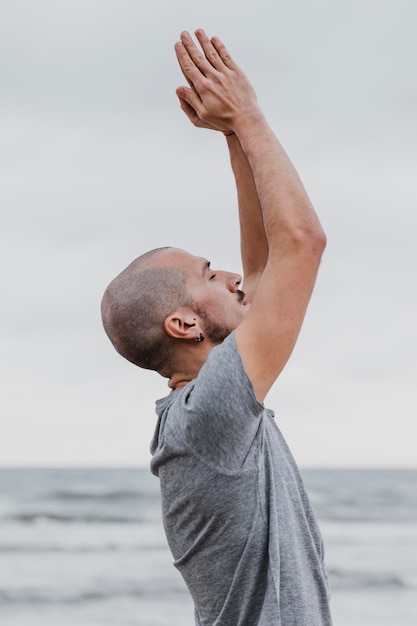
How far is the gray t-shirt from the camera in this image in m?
2.59

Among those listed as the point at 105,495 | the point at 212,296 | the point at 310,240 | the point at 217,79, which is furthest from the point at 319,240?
the point at 105,495

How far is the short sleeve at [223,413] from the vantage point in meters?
2.55

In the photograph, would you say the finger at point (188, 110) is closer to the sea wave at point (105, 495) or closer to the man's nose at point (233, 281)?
the man's nose at point (233, 281)

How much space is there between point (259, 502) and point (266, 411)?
34cm

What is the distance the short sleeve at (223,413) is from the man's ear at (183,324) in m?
0.18

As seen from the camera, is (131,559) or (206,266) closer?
(206,266)

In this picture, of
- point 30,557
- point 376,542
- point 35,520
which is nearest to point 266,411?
point 30,557

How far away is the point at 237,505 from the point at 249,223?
38.4 inches

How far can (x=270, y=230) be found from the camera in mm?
2631

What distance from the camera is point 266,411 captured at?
2957mm

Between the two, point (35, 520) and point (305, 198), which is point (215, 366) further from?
point (35, 520)

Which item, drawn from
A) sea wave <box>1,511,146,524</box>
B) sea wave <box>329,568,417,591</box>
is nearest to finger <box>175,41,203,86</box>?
sea wave <box>329,568,417,591</box>

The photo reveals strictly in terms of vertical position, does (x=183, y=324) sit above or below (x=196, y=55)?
below

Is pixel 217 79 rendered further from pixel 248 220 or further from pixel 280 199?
pixel 248 220
